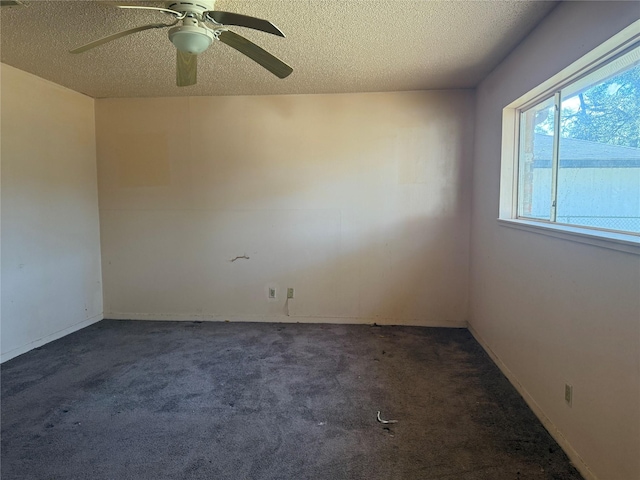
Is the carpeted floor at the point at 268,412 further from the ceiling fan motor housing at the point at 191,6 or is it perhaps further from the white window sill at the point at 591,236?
the ceiling fan motor housing at the point at 191,6

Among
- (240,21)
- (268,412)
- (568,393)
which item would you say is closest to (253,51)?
(240,21)

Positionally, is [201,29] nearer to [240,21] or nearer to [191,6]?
[191,6]

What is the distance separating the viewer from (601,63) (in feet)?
5.47

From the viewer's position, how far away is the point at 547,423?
192 cm

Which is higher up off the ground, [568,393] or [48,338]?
[568,393]

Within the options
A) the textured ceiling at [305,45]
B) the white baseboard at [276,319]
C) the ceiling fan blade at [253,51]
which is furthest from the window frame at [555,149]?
the ceiling fan blade at [253,51]

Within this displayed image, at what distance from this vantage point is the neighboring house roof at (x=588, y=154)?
155 centimetres

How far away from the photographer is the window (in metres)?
1.52

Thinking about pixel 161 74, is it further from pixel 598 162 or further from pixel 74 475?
pixel 598 162

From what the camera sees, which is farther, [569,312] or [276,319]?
[276,319]

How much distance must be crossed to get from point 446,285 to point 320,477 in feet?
8.04

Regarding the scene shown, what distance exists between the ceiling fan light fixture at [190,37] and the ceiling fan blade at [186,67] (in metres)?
0.15

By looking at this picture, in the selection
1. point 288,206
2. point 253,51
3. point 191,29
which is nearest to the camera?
point 191,29

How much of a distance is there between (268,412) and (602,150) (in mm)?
2310
